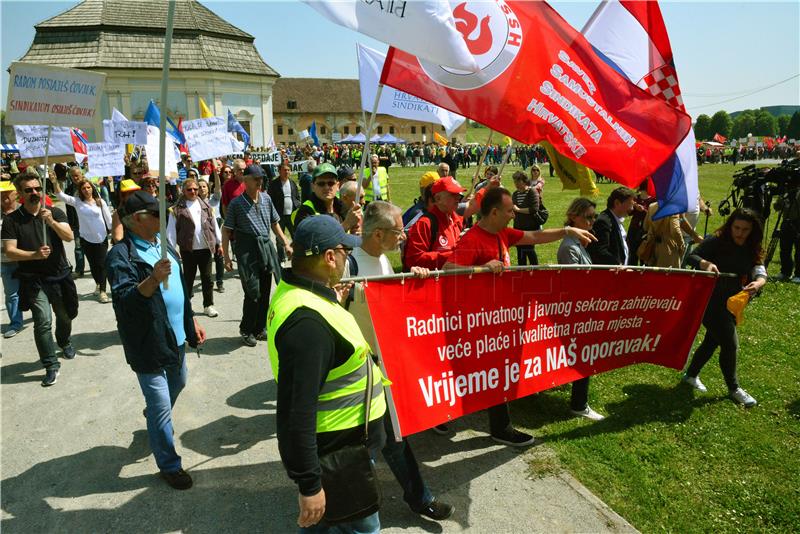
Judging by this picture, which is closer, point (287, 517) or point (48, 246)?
point (287, 517)

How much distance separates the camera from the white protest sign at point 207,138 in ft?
35.1

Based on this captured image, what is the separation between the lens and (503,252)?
4.32 m

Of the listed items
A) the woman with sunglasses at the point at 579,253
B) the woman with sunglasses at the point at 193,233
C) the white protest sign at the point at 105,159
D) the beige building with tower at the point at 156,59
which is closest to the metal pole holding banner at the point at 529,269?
the woman with sunglasses at the point at 579,253

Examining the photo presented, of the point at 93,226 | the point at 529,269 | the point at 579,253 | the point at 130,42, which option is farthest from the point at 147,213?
the point at 130,42

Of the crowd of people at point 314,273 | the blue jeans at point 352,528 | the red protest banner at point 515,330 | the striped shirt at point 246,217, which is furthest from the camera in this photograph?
the striped shirt at point 246,217

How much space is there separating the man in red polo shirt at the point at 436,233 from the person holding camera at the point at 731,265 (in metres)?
2.44

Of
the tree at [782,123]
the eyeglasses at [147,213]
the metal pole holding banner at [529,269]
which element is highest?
the tree at [782,123]

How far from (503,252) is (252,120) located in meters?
56.3

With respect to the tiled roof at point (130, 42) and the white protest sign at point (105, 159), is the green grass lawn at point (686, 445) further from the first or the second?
the tiled roof at point (130, 42)

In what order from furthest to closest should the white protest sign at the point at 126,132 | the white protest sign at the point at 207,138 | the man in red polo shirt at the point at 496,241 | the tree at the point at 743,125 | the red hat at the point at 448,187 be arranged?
the tree at the point at 743,125 → the white protest sign at the point at 126,132 → the white protest sign at the point at 207,138 → the red hat at the point at 448,187 → the man in red polo shirt at the point at 496,241

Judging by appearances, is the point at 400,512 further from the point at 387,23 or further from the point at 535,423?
the point at 387,23

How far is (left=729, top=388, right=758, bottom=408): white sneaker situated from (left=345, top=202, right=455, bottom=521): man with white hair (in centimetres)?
347

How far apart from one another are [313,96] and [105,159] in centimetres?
8337

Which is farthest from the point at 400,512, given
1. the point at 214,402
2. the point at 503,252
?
the point at 214,402
